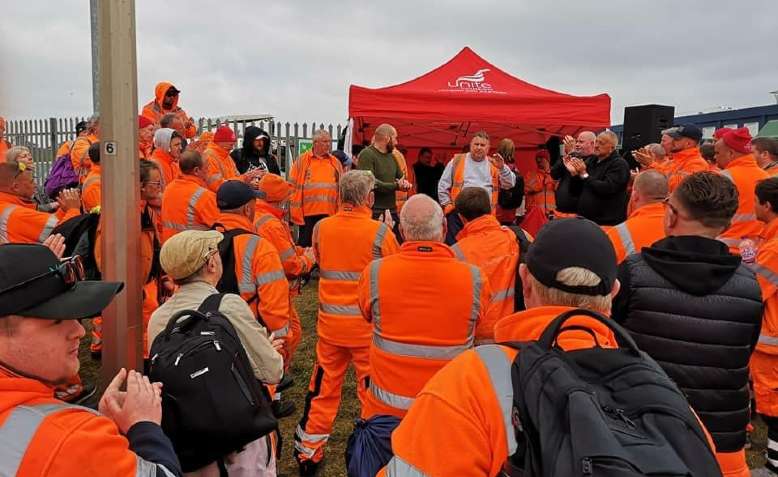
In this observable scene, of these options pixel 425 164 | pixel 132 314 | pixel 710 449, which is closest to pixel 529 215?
pixel 425 164

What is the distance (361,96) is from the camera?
27.1 ft

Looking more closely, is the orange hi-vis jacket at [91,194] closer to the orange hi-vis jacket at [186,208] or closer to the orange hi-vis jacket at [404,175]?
the orange hi-vis jacket at [186,208]

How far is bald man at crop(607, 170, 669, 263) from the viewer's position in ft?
11.3

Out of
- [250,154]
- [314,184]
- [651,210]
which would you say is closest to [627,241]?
[651,210]

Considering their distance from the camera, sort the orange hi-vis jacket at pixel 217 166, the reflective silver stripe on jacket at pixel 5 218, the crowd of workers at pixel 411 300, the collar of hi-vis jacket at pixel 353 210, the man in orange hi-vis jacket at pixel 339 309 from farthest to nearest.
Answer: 1. the orange hi-vis jacket at pixel 217 166
2. the reflective silver stripe on jacket at pixel 5 218
3. the collar of hi-vis jacket at pixel 353 210
4. the man in orange hi-vis jacket at pixel 339 309
5. the crowd of workers at pixel 411 300

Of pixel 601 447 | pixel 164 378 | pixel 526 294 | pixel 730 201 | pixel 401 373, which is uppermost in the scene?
pixel 730 201

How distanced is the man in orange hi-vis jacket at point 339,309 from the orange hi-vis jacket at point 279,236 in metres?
0.58

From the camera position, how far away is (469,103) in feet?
29.3

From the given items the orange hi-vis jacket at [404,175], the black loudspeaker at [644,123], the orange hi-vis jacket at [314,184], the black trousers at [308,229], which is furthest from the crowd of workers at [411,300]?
the black loudspeaker at [644,123]

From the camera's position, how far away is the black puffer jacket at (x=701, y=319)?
2.38m

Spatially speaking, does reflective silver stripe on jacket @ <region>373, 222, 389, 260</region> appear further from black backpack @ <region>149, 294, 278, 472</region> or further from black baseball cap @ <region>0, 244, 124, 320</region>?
black baseball cap @ <region>0, 244, 124, 320</region>

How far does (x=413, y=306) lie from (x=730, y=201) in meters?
1.57

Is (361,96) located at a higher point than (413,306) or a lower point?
higher

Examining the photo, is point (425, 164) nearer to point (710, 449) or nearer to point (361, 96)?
point (361, 96)
